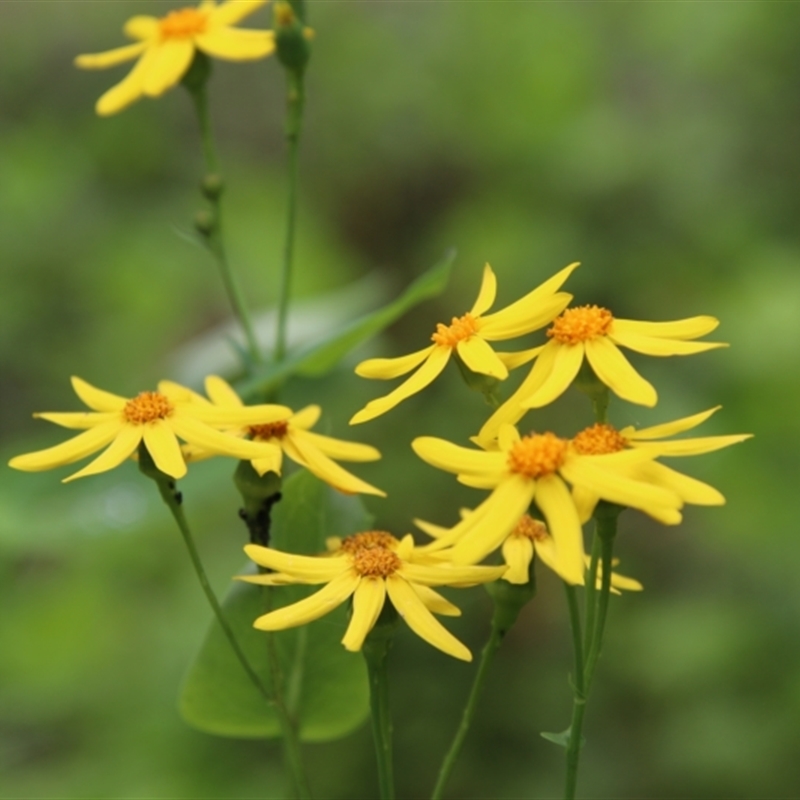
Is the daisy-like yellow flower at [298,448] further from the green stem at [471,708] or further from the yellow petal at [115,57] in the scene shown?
the yellow petal at [115,57]

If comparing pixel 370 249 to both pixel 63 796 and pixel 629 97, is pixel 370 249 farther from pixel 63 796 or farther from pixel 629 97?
pixel 63 796

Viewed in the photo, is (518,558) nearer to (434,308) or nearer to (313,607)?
(313,607)

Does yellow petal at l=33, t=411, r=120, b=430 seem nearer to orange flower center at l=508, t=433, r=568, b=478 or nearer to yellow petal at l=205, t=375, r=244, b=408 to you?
yellow petal at l=205, t=375, r=244, b=408

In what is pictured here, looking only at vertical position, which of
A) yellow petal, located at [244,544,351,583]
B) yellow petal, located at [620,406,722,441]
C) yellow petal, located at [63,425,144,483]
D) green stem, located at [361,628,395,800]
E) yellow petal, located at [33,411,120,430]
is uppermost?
yellow petal, located at [620,406,722,441]

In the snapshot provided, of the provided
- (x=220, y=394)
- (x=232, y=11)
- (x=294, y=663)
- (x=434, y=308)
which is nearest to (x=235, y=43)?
(x=232, y=11)

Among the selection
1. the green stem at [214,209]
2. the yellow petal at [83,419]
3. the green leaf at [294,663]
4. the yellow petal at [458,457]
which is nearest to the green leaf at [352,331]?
the green stem at [214,209]

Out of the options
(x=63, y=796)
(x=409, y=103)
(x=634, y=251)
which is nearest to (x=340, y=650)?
(x=63, y=796)

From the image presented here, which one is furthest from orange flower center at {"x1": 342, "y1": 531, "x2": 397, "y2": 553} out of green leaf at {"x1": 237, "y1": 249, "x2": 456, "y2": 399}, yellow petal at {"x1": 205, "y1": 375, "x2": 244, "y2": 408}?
green leaf at {"x1": 237, "y1": 249, "x2": 456, "y2": 399}
